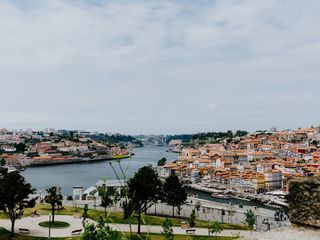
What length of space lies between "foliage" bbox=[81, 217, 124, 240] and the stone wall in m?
1.77

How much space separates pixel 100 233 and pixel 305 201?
191 centimetres

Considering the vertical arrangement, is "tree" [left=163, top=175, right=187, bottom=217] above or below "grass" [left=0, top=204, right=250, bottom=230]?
above

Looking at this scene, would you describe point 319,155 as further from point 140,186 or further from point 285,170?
point 140,186

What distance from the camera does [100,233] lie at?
253 cm

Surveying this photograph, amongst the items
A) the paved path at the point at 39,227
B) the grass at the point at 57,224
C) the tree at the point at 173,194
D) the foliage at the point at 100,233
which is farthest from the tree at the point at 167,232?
the tree at the point at 173,194

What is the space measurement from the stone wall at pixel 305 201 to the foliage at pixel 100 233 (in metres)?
1.77

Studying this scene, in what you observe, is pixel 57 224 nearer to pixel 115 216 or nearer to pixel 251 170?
pixel 115 216

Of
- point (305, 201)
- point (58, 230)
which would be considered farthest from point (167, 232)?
point (58, 230)

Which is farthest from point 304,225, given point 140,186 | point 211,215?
point 211,215

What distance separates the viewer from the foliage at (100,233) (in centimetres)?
244

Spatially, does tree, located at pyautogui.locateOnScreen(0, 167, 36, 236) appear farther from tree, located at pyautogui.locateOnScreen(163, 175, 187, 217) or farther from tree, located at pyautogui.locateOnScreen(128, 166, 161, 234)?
tree, located at pyautogui.locateOnScreen(163, 175, 187, 217)

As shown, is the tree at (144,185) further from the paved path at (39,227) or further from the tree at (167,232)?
the tree at (167,232)

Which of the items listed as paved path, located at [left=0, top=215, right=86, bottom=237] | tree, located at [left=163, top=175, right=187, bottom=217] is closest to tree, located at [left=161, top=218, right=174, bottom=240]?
paved path, located at [left=0, top=215, right=86, bottom=237]

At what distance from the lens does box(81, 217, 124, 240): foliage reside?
244cm
